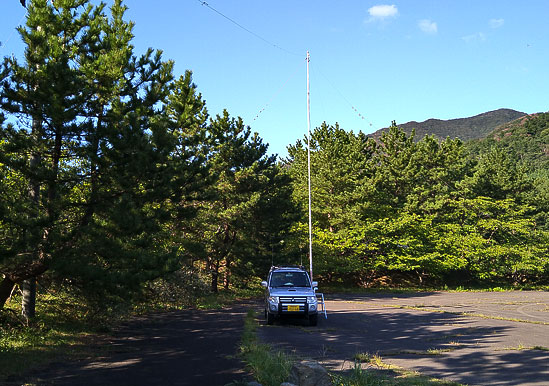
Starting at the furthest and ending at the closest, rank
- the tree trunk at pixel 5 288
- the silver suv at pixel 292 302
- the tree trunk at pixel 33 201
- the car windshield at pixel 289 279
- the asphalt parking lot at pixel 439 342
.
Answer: the car windshield at pixel 289 279 < the silver suv at pixel 292 302 < the tree trunk at pixel 5 288 < the tree trunk at pixel 33 201 < the asphalt parking lot at pixel 439 342

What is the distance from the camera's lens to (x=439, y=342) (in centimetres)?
1110

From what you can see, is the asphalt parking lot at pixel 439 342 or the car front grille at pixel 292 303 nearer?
the asphalt parking lot at pixel 439 342

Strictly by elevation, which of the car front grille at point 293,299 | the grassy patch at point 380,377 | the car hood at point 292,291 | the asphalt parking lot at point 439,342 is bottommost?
the asphalt parking lot at point 439,342

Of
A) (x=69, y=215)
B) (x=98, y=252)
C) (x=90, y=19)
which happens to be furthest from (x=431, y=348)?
(x=90, y=19)

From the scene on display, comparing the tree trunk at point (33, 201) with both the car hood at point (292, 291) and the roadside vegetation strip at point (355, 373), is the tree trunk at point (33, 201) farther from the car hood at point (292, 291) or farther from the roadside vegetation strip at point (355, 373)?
the car hood at point (292, 291)

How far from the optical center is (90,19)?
41.7 feet

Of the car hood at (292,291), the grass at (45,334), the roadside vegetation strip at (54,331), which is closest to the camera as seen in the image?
the grass at (45,334)

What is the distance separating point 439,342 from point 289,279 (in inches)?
243

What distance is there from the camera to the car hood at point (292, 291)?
14679 millimetres

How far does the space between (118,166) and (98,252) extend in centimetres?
232

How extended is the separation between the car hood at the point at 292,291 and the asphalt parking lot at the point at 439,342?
1.11 meters

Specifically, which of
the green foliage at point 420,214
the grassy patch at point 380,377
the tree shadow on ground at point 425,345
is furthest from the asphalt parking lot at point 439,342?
the green foliage at point 420,214

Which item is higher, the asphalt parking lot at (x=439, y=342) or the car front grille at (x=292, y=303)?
the car front grille at (x=292, y=303)

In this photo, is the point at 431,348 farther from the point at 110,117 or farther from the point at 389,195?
the point at 389,195
